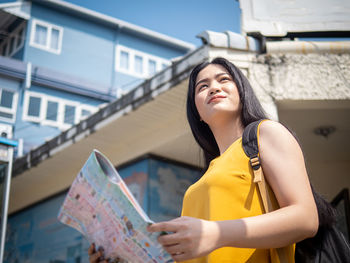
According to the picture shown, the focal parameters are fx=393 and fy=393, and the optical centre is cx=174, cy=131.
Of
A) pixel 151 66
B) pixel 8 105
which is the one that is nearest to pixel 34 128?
pixel 8 105

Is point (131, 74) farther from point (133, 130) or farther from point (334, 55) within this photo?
point (334, 55)

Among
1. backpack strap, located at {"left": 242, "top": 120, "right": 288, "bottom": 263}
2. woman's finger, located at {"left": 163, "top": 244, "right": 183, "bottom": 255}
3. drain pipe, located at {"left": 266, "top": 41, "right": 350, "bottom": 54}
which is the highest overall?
drain pipe, located at {"left": 266, "top": 41, "right": 350, "bottom": 54}

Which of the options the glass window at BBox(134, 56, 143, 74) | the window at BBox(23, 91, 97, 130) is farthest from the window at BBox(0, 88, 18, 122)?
the glass window at BBox(134, 56, 143, 74)

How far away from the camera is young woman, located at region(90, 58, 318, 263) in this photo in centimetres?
127

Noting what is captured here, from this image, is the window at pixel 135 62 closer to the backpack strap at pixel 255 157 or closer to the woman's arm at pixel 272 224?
the backpack strap at pixel 255 157

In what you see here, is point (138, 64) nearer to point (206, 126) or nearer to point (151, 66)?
point (151, 66)

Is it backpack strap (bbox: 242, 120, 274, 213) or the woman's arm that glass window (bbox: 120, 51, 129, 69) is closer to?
backpack strap (bbox: 242, 120, 274, 213)

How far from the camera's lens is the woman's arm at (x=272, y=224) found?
4.09ft

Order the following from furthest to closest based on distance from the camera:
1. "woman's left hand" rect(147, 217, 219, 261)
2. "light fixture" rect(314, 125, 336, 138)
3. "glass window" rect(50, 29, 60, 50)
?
"glass window" rect(50, 29, 60, 50)
"light fixture" rect(314, 125, 336, 138)
"woman's left hand" rect(147, 217, 219, 261)

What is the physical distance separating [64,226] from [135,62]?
1156cm

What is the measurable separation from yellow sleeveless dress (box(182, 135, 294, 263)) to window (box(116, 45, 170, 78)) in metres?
16.4

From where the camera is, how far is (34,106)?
14.2 m

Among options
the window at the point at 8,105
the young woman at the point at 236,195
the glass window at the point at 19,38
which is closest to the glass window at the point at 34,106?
the window at the point at 8,105

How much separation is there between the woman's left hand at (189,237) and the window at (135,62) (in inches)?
658
